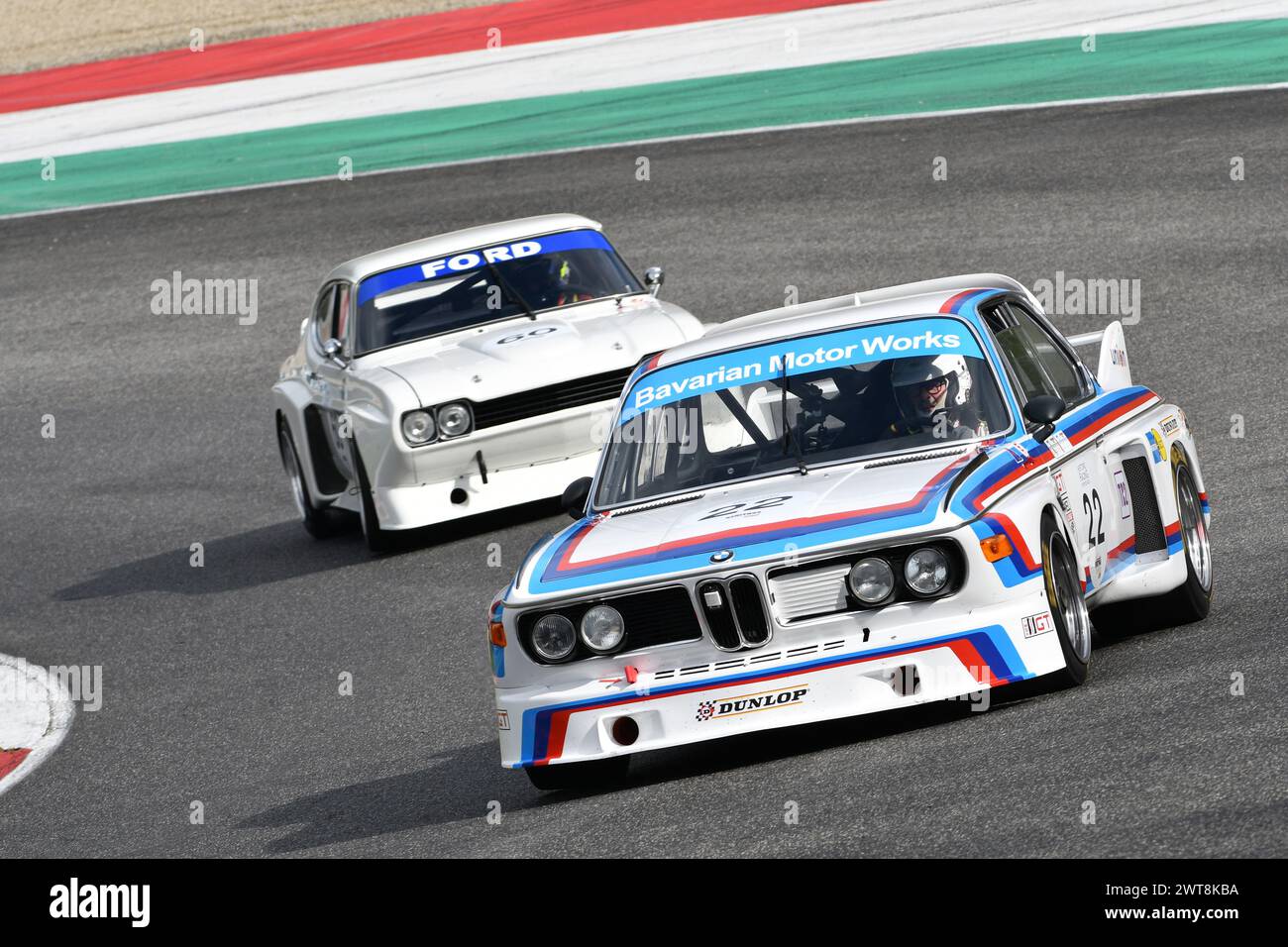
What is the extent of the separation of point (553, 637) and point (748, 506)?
801mm

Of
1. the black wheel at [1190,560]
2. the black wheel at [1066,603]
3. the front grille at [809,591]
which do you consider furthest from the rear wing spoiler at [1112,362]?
the front grille at [809,591]

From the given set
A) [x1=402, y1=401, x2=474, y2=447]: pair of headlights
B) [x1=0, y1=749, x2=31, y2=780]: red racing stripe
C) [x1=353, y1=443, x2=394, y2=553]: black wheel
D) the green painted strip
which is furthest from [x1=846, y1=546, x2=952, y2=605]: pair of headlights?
the green painted strip

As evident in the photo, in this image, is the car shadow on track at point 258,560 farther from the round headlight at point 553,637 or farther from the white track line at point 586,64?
the white track line at point 586,64

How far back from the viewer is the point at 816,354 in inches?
312

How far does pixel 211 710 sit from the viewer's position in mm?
9727

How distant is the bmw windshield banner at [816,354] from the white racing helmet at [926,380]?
0.04 m

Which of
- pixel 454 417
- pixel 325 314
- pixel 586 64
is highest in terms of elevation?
pixel 586 64

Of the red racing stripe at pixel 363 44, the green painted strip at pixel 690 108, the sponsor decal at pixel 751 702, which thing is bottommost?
the sponsor decal at pixel 751 702

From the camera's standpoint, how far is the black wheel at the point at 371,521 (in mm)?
12453

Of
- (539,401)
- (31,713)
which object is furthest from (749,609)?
(539,401)

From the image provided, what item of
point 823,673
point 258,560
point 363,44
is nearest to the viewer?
point 823,673

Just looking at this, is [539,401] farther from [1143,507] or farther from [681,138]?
[681,138]
